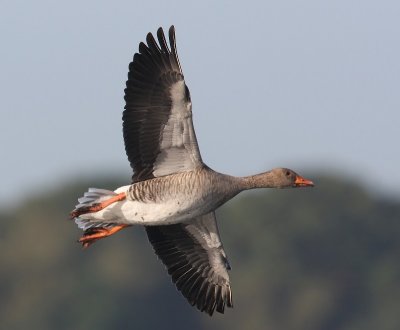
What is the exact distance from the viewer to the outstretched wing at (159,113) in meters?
25.4

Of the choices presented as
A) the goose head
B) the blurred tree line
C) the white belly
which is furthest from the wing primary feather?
the blurred tree line

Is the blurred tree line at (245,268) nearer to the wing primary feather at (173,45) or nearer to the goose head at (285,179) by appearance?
the goose head at (285,179)

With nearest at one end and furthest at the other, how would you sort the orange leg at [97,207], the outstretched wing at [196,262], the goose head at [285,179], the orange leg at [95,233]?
the orange leg at [97,207]
the orange leg at [95,233]
the goose head at [285,179]
the outstretched wing at [196,262]

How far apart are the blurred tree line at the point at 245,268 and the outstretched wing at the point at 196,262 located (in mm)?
66082

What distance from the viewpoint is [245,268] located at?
108062mm

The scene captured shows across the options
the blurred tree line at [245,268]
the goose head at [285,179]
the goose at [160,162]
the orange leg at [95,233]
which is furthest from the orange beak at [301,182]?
the blurred tree line at [245,268]

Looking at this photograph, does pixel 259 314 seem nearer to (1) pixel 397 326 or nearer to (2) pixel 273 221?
(1) pixel 397 326

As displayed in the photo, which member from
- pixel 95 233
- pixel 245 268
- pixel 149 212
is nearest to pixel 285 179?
pixel 149 212

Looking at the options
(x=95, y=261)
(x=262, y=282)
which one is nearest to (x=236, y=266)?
(x=262, y=282)

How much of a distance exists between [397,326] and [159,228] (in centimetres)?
7271

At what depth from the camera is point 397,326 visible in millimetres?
98875

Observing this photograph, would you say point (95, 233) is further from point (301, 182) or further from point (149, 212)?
point (301, 182)

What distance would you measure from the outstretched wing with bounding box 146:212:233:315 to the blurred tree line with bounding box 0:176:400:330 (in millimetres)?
66082

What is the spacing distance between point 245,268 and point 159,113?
83.0 m
